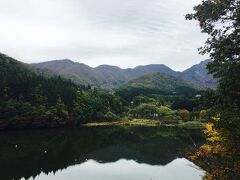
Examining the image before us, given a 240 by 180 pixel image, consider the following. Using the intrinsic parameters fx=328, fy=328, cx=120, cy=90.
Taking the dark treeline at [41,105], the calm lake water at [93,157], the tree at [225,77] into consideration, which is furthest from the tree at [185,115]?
the tree at [225,77]

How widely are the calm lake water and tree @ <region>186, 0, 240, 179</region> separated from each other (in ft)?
61.6

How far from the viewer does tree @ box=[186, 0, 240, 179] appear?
15.7 m

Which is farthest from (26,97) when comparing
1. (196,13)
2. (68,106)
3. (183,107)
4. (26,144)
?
(196,13)

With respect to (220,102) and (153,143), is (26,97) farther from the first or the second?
(220,102)

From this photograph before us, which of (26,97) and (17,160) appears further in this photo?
(26,97)

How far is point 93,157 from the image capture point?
72.2 metres

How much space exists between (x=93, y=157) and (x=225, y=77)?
189 feet

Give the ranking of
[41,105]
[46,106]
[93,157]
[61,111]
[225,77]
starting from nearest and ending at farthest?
[225,77], [93,157], [41,105], [46,106], [61,111]

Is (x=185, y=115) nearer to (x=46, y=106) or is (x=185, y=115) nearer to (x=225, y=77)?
(x=46, y=106)

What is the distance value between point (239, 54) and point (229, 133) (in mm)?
5704

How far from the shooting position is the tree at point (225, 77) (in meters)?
15.7

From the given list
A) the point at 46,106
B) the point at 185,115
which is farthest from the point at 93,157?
the point at 185,115

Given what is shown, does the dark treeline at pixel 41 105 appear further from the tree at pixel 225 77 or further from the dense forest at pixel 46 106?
the tree at pixel 225 77

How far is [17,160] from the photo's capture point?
63312 mm
